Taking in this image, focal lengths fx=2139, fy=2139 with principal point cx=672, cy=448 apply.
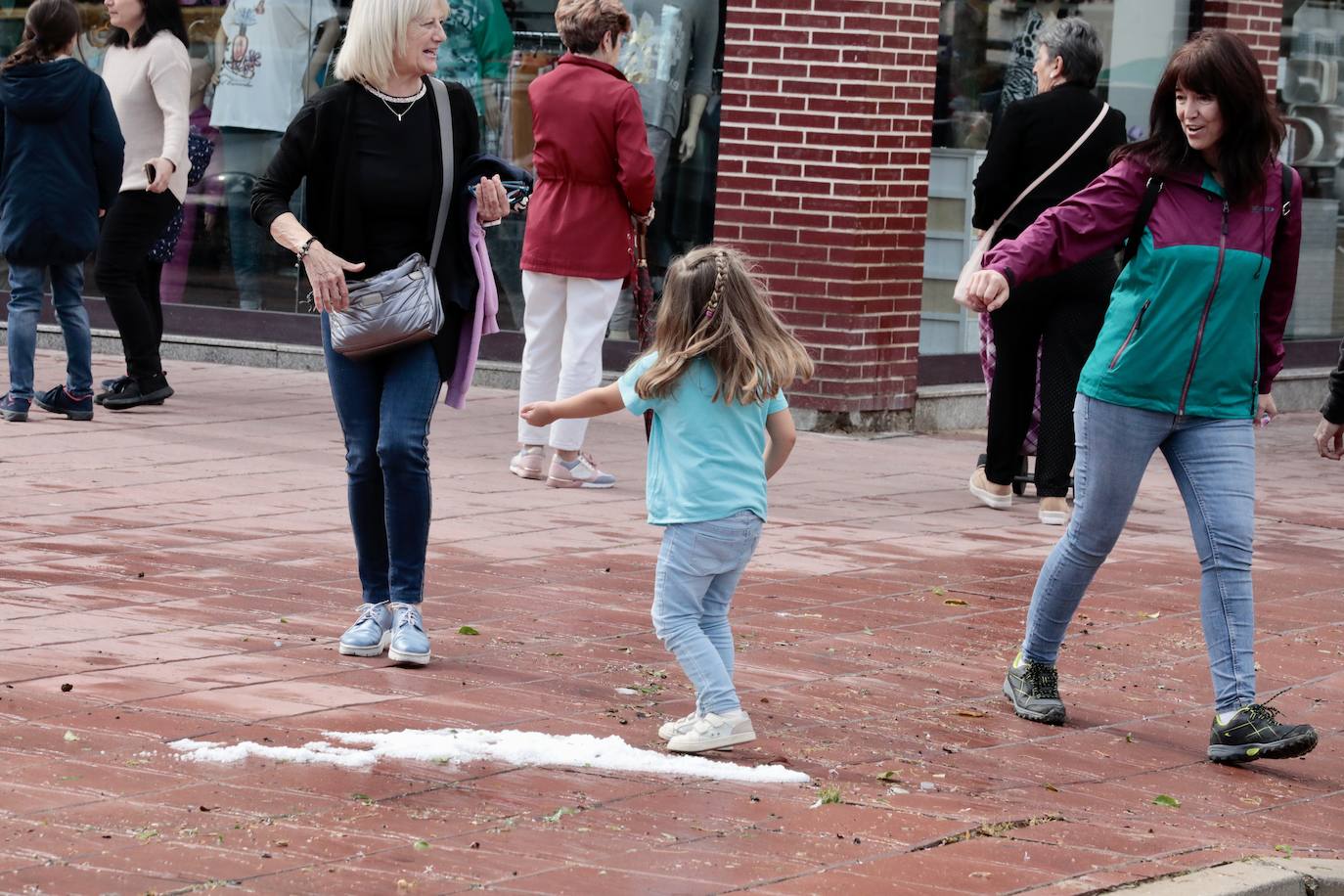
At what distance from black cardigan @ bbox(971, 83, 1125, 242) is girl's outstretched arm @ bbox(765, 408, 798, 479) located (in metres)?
3.92

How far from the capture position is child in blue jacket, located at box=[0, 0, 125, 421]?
1061 centimetres

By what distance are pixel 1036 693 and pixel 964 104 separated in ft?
23.6

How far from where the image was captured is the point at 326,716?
5.47 m

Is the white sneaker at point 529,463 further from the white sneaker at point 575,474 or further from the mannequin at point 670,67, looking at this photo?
the mannequin at point 670,67

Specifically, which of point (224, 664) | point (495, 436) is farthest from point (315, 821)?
point (495, 436)

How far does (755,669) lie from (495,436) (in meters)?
4.87

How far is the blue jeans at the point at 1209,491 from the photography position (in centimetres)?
568

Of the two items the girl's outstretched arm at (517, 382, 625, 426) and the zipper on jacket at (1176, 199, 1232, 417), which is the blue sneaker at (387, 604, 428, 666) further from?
the zipper on jacket at (1176, 199, 1232, 417)

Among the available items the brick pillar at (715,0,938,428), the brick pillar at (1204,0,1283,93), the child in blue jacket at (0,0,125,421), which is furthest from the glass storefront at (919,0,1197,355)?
the child in blue jacket at (0,0,125,421)

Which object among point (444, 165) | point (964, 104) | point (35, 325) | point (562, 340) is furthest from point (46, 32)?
point (444, 165)

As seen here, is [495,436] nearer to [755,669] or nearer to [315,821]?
[755,669]

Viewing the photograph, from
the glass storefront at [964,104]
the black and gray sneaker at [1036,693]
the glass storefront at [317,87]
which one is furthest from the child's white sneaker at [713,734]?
the glass storefront at [317,87]

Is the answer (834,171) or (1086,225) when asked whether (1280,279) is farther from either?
(834,171)

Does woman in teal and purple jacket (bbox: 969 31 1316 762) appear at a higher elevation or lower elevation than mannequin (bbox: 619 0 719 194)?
lower
